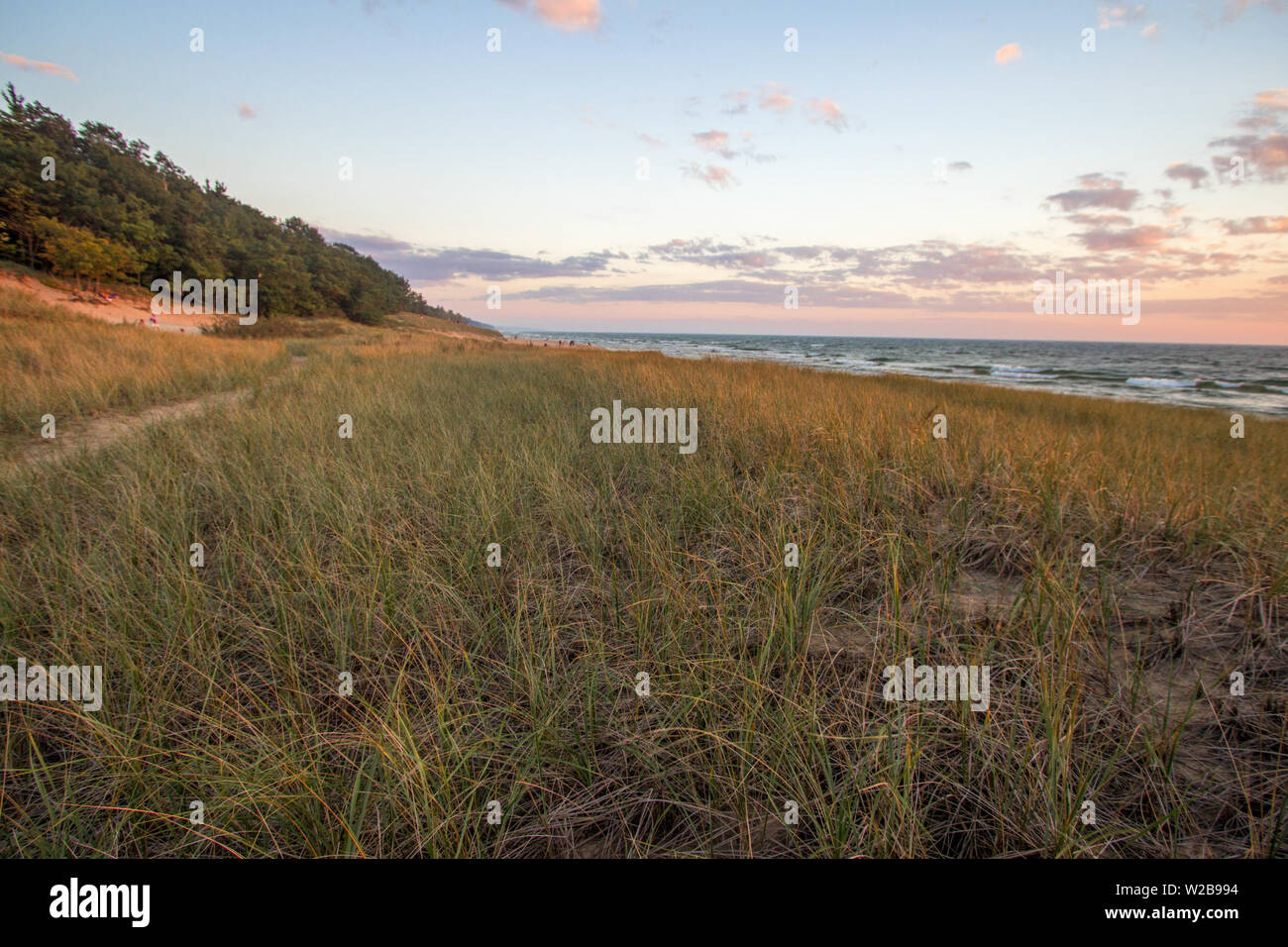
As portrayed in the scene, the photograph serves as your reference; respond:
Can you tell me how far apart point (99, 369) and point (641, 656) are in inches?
529

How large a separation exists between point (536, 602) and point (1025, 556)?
3.12 meters

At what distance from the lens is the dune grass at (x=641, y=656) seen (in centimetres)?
157

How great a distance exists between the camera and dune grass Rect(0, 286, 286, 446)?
779 centimetres

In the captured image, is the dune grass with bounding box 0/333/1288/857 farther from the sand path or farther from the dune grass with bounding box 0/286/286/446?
the dune grass with bounding box 0/286/286/446

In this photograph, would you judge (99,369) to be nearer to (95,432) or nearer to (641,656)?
(95,432)

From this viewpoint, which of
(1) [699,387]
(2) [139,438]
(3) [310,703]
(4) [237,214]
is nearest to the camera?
(3) [310,703]

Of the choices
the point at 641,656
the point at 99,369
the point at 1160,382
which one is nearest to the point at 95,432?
the point at 99,369

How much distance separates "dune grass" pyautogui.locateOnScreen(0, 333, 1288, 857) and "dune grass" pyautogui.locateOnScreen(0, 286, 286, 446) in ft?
16.2

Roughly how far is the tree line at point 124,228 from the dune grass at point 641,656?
42906 millimetres

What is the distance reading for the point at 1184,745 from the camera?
6.16ft

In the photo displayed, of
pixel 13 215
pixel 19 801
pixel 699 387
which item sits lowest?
pixel 19 801

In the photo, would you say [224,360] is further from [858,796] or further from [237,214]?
[237,214]

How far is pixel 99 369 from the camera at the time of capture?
9703mm

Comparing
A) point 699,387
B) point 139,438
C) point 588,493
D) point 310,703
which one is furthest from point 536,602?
point 699,387
